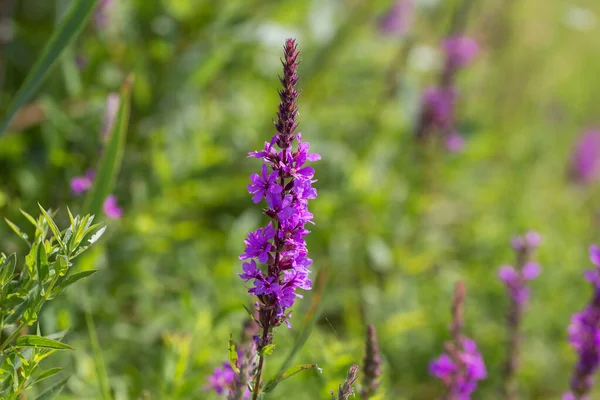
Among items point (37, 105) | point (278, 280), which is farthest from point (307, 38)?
point (278, 280)

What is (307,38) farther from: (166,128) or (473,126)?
(166,128)

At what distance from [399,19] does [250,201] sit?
2679 mm

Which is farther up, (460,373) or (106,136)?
(106,136)

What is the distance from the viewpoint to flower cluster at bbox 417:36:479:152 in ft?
11.9

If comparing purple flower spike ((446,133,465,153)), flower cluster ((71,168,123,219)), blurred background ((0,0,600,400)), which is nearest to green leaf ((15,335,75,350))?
blurred background ((0,0,600,400))

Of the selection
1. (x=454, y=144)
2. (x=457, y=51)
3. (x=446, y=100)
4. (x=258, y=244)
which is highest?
(x=457, y=51)

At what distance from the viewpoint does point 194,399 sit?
6.96ft

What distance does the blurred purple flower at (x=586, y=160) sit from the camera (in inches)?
200

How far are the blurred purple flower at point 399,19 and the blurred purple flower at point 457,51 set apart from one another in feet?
5.56

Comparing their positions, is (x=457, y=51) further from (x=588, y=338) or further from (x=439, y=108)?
(x=588, y=338)

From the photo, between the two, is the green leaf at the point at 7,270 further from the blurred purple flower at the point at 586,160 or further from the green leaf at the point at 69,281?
the blurred purple flower at the point at 586,160

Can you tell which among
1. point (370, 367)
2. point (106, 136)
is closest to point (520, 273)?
point (370, 367)

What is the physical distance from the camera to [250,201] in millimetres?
3404

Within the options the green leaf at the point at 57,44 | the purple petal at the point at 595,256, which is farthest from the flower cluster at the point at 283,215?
the purple petal at the point at 595,256
